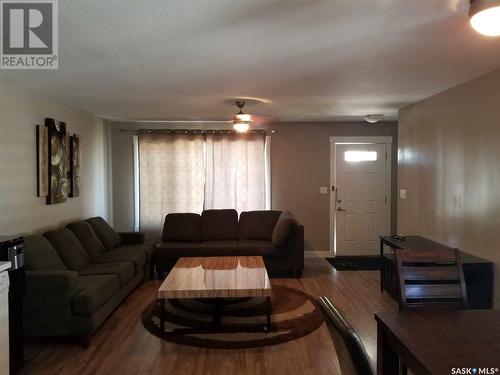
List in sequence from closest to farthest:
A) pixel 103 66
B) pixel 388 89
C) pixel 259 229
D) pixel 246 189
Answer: pixel 103 66, pixel 388 89, pixel 259 229, pixel 246 189

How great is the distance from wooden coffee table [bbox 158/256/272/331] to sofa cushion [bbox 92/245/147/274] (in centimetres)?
58

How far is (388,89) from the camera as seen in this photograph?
364 centimetres

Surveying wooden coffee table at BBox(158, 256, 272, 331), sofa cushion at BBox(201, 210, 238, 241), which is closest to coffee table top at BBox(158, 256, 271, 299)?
wooden coffee table at BBox(158, 256, 272, 331)

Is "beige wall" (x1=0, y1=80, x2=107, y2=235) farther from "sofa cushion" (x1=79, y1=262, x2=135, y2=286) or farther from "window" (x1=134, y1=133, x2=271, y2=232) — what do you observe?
"window" (x1=134, y1=133, x2=271, y2=232)

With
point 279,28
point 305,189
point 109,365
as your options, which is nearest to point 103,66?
point 279,28

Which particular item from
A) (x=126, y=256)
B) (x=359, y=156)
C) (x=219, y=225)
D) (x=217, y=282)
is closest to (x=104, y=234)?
(x=126, y=256)

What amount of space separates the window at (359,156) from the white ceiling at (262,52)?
1.93 meters

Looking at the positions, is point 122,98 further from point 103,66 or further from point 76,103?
point 103,66

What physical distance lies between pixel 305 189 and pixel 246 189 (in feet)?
3.37

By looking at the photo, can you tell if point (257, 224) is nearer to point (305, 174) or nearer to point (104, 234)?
point (305, 174)

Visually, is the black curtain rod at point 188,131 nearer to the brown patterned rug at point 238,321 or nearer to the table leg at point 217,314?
the brown patterned rug at point 238,321

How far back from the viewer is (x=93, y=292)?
2.99 m

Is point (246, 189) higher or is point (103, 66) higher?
Result: point (103, 66)

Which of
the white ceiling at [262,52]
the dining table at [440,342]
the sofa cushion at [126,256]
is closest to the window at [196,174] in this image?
the sofa cushion at [126,256]
